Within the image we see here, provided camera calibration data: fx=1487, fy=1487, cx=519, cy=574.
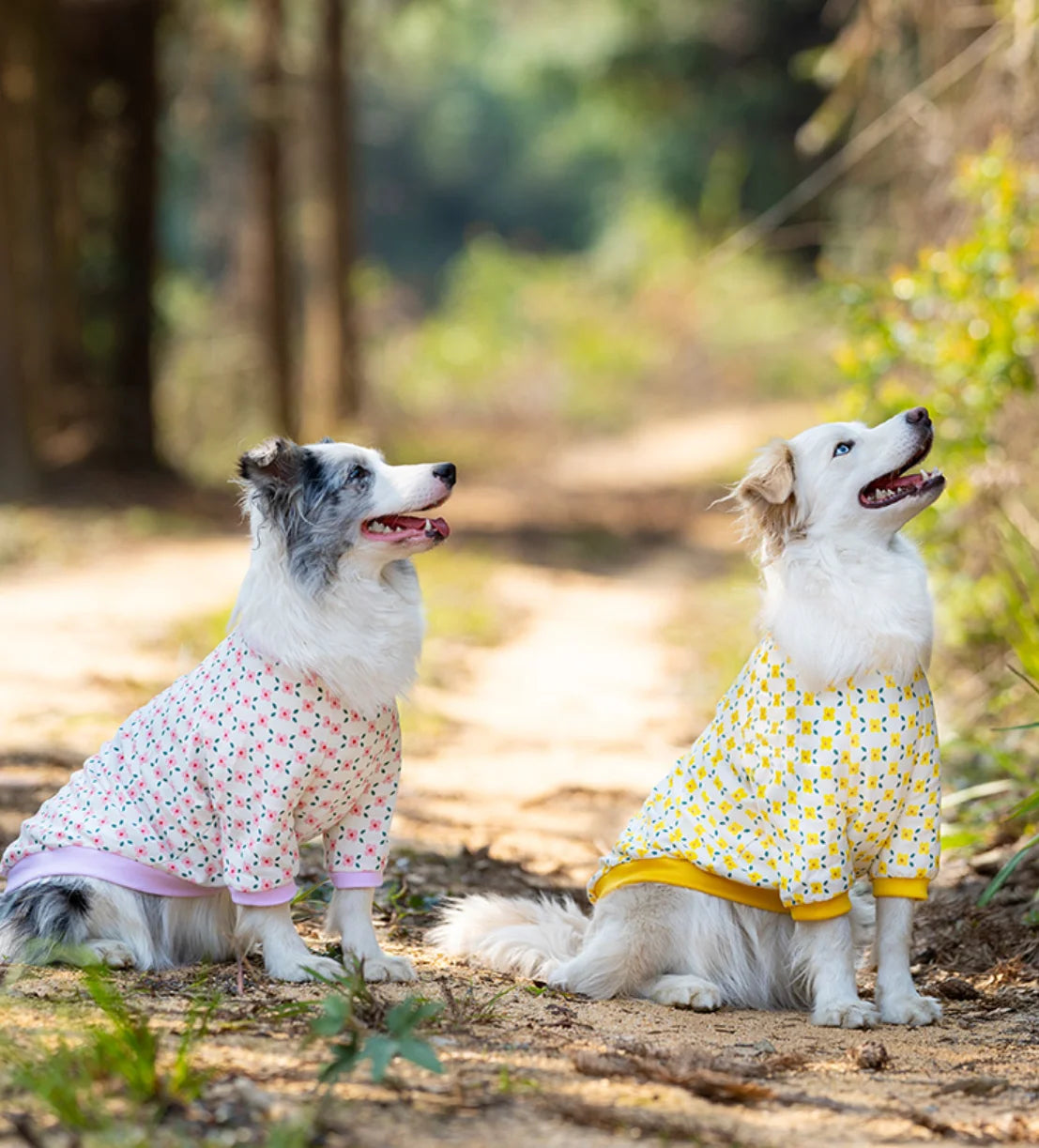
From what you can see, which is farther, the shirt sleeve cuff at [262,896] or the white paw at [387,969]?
the white paw at [387,969]

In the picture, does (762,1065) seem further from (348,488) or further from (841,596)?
(348,488)

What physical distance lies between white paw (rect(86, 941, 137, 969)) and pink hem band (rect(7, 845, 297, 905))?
0.16m

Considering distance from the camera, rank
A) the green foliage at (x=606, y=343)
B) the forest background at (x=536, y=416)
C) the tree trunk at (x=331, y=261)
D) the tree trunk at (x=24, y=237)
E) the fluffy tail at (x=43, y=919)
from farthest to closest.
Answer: the green foliage at (x=606, y=343) → the tree trunk at (x=331, y=261) → the tree trunk at (x=24, y=237) → the fluffy tail at (x=43, y=919) → the forest background at (x=536, y=416)

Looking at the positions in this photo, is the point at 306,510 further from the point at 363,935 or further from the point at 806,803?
the point at 806,803

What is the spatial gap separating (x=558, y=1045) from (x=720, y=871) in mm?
841

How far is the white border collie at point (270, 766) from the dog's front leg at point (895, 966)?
1.29m

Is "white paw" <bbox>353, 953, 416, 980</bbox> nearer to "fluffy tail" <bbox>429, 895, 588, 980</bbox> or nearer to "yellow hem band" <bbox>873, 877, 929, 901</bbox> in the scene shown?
"fluffy tail" <bbox>429, 895, 588, 980</bbox>

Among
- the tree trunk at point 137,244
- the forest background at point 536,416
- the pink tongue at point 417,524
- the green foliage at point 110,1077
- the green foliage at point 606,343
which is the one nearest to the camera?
the green foliage at point 110,1077

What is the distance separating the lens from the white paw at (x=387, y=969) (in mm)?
4051

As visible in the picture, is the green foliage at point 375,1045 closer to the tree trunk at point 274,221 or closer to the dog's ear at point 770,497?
the dog's ear at point 770,497

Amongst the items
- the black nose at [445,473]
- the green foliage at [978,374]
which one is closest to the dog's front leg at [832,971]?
the black nose at [445,473]

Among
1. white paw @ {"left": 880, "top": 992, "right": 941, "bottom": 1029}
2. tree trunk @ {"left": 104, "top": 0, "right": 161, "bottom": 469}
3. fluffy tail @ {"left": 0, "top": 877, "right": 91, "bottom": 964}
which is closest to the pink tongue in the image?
fluffy tail @ {"left": 0, "top": 877, "right": 91, "bottom": 964}

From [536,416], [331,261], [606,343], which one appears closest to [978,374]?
[331,261]

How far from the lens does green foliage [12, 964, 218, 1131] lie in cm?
266
